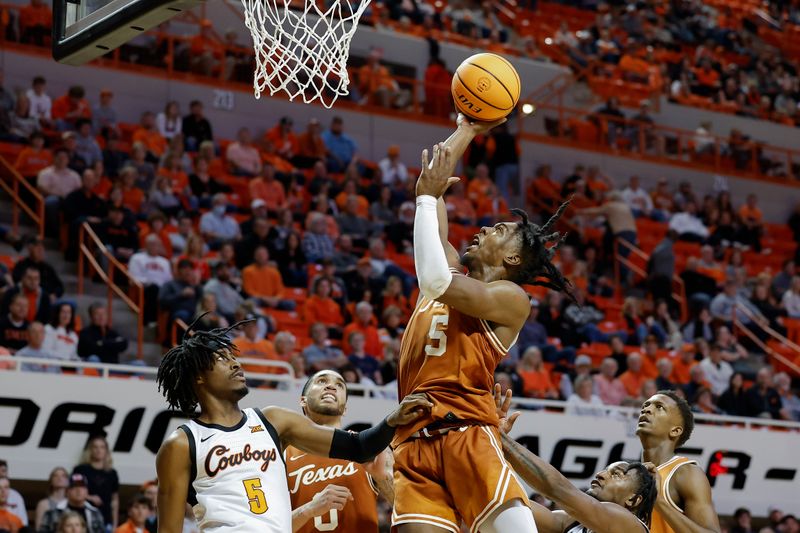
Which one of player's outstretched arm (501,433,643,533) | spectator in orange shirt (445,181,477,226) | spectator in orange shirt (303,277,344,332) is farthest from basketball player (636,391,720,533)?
spectator in orange shirt (445,181,477,226)

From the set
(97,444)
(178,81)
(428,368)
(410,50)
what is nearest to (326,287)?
(97,444)

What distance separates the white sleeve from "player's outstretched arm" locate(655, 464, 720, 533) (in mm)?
1920

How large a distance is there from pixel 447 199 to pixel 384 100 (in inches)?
89.2

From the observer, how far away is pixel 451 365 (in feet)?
17.2

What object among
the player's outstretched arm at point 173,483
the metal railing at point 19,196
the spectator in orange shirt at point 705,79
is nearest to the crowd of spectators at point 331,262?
the metal railing at point 19,196

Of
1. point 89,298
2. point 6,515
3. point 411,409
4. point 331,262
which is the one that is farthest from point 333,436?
point 331,262

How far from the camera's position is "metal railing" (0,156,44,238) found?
13195 millimetres

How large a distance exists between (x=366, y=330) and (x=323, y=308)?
0.64 meters

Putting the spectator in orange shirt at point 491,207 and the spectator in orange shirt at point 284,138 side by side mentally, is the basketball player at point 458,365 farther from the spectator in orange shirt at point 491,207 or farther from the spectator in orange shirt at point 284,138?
the spectator in orange shirt at point 491,207

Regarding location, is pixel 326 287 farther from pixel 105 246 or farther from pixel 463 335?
pixel 463 335

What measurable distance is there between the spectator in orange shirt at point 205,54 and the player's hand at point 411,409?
12.2 meters

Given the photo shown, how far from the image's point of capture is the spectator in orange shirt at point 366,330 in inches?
498

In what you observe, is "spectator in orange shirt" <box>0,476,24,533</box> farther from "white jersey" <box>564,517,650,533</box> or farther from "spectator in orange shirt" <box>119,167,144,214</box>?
"white jersey" <box>564,517,650,533</box>

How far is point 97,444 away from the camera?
10.4m
